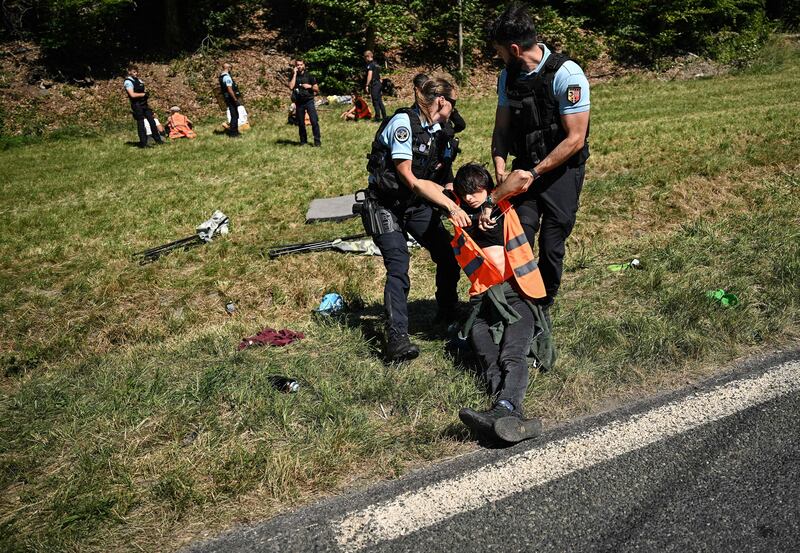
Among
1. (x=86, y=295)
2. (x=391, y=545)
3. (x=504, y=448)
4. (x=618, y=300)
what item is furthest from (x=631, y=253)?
(x=86, y=295)

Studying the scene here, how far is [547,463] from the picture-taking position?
2787 millimetres

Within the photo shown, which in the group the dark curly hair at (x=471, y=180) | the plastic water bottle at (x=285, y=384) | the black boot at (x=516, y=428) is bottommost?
the plastic water bottle at (x=285, y=384)

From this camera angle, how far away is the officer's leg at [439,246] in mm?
4371

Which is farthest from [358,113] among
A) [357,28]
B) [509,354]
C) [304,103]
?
[509,354]

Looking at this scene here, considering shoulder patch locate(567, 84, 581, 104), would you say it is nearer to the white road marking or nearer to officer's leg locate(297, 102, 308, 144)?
the white road marking

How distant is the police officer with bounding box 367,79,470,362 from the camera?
13.0 ft

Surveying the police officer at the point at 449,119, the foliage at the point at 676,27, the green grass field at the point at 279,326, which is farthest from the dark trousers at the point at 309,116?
the foliage at the point at 676,27

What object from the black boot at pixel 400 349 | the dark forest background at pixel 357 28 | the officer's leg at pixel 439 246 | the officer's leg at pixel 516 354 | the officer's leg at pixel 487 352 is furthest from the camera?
the dark forest background at pixel 357 28

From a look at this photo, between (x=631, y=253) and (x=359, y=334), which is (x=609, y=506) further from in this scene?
(x=631, y=253)

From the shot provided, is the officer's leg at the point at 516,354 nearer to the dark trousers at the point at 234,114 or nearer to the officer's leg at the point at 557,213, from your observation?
the officer's leg at the point at 557,213

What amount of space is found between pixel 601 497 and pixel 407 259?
2.15 metres

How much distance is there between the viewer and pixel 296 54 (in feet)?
69.4

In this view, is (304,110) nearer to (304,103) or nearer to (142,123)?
(304,103)

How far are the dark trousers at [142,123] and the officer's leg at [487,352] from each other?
12.7m
